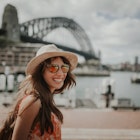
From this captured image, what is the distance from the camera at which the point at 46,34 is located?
86.0 metres

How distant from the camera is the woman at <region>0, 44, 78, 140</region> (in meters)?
1.93

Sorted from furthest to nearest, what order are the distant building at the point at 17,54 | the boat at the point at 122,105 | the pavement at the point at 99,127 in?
the distant building at the point at 17,54
the boat at the point at 122,105
the pavement at the point at 99,127

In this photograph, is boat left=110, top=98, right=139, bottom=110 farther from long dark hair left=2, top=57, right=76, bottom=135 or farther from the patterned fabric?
the patterned fabric

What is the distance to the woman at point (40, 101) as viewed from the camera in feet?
6.35

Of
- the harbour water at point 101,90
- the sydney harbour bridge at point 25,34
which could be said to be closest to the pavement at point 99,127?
the harbour water at point 101,90

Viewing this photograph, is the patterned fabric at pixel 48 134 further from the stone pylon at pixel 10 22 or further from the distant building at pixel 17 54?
the stone pylon at pixel 10 22

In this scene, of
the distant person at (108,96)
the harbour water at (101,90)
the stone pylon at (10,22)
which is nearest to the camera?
the distant person at (108,96)

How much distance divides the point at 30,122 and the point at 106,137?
13.8ft

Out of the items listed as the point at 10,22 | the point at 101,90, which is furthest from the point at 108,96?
the point at 10,22

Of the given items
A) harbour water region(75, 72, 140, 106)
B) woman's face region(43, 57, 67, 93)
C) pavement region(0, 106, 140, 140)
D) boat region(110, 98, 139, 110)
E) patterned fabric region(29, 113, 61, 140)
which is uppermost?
woman's face region(43, 57, 67, 93)

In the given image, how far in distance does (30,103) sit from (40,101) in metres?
0.09

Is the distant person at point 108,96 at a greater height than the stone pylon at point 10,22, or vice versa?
the stone pylon at point 10,22

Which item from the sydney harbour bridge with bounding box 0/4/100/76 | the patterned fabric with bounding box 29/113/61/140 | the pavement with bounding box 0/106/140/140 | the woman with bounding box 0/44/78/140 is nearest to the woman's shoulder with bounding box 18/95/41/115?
the woman with bounding box 0/44/78/140

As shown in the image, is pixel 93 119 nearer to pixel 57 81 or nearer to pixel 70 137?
pixel 70 137
